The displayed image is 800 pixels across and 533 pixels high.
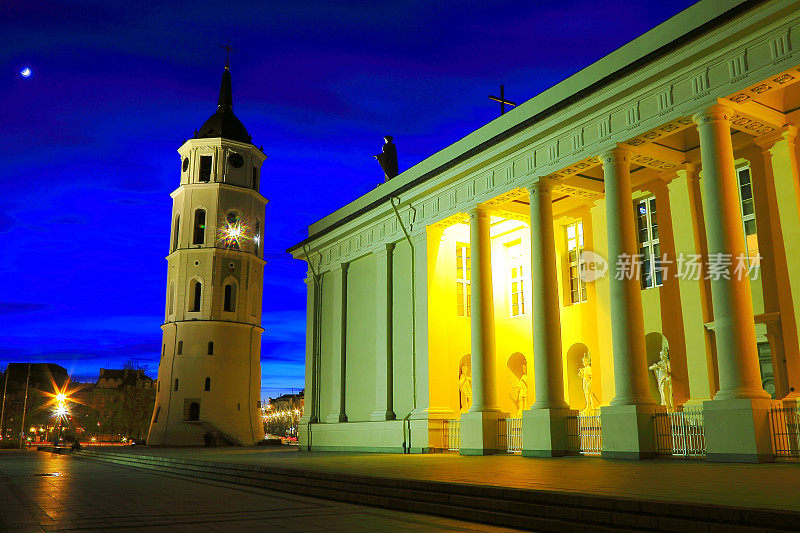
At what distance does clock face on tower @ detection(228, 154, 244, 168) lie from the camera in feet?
177

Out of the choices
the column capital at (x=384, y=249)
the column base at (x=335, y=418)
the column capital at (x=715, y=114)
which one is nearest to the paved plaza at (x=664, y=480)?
the column capital at (x=715, y=114)

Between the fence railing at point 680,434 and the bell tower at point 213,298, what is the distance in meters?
39.2

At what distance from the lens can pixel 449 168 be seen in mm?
23297

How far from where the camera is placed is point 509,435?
68.3 ft

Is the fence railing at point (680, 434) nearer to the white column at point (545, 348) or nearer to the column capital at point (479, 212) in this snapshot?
the white column at point (545, 348)

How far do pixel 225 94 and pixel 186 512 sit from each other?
53660mm

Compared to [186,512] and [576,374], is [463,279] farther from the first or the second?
[186,512]

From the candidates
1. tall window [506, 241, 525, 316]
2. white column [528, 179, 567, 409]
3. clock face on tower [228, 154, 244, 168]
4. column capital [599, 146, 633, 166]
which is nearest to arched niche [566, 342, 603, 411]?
tall window [506, 241, 525, 316]

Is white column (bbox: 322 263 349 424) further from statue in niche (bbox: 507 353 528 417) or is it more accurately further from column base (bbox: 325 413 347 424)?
statue in niche (bbox: 507 353 528 417)

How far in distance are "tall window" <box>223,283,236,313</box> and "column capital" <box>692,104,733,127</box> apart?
42392mm

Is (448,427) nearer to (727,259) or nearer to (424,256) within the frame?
(424,256)

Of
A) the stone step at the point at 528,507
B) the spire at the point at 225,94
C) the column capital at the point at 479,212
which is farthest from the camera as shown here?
the spire at the point at 225,94

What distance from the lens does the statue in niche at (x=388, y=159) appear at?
31.9m

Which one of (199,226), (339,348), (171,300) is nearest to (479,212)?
(339,348)
